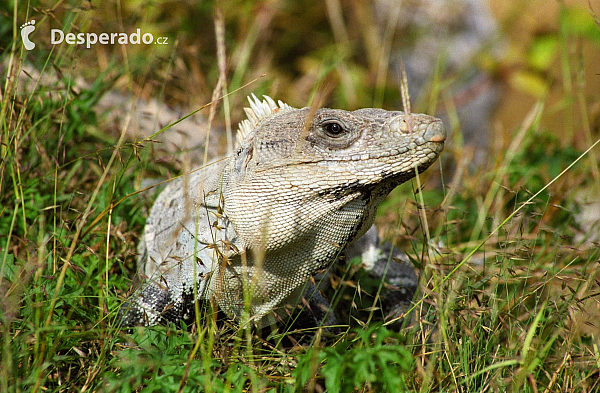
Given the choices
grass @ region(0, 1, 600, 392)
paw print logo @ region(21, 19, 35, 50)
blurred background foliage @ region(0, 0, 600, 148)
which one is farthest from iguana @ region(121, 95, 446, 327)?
blurred background foliage @ region(0, 0, 600, 148)

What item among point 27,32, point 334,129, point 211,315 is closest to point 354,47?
point 27,32

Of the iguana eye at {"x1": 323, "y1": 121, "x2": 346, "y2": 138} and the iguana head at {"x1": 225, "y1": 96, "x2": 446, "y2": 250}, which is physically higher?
the iguana eye at {"x1": 323, "y1": 121, "x2": 346, "y2": 138}

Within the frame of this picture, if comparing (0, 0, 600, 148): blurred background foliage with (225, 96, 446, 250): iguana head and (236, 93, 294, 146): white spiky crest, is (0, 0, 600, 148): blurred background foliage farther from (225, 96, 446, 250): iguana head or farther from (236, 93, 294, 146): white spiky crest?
(225, 96, 446, 250): iguana head

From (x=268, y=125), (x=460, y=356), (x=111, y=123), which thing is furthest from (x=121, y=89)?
(x=460, y=356)

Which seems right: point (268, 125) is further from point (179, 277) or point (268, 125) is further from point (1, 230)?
point (1, 230)

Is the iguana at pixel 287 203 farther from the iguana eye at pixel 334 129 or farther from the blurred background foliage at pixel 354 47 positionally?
the blurred background foliage at pixel 354 47

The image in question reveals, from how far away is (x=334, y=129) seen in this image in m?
2.96

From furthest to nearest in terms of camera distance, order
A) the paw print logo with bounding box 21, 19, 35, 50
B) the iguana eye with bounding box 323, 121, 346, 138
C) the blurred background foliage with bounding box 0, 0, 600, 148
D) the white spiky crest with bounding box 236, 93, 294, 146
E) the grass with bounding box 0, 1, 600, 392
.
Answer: the blurred background foliage with bounding box 0, 0, 600, 148 < the paw print logo with bounding box 21, 19, 35, 50 < the white spiky crest with bounding box 236, 93, 294, 146 < the iguana eye with bounding box 323, 121, 346, 138 < the grass with bounding box 0, 1, 600, 392

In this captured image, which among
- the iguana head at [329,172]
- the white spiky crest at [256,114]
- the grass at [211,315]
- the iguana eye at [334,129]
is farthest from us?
the white spiky crest at [256,114]

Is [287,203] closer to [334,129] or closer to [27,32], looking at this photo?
[334,129]

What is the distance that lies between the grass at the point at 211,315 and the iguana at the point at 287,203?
237 mm

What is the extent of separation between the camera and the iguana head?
280 centimetres

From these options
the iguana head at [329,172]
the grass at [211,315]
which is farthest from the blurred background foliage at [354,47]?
the iguana head at [329,172]

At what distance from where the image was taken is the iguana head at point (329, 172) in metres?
2.80
